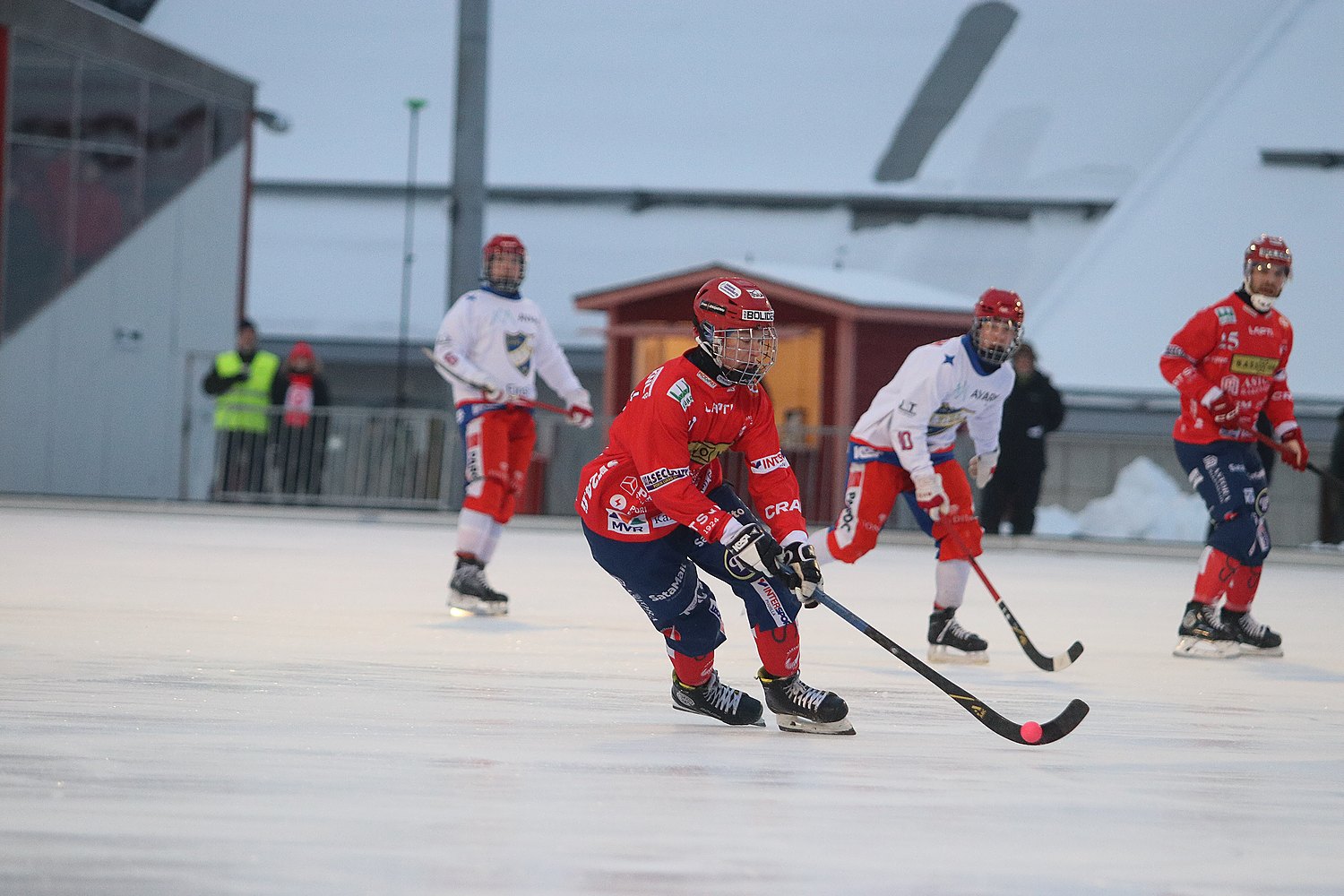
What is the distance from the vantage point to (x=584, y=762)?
4.13 meters

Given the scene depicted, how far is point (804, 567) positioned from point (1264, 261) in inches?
137

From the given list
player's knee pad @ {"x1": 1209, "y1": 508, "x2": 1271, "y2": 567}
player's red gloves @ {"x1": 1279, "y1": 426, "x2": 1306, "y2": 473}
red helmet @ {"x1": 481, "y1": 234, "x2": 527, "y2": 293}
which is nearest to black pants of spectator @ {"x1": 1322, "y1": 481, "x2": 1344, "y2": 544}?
player's red gloves @ {"x1": 1279, "y1": 426, "x2": 1306, "y2": 473}

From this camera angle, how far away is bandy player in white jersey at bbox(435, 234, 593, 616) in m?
7.86

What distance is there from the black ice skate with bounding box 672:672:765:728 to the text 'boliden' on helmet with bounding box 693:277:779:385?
0.88 metres

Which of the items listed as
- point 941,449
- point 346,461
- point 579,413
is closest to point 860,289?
point 346,461

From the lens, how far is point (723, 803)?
3703mm

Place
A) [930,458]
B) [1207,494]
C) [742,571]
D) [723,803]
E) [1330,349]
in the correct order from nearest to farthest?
1. [723,803]
2. [742,571]
3. [930,458]
4. [1207,494]
5. [1330,349]

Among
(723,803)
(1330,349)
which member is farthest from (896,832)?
(1330,349)

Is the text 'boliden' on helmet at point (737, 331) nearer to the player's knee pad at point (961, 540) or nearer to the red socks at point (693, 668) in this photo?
the red socks at point (693, 668)

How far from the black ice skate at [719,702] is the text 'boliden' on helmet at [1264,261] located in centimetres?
330

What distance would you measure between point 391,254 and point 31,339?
39.6 feet

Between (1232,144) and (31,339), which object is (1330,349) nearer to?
(1232,144)

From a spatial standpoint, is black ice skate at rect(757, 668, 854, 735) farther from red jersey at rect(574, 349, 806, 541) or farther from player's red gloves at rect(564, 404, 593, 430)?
player's red gloves at rect(564, 404, 593, 430)

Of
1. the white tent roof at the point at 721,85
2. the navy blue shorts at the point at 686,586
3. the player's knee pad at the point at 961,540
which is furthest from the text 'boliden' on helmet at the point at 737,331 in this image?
the white tent roof at the point at 721,85
